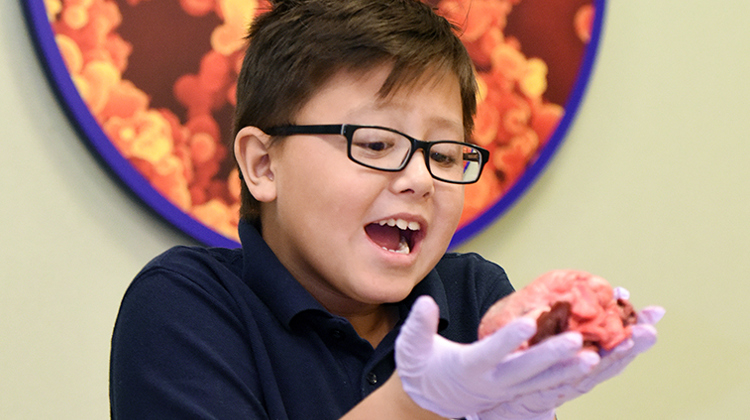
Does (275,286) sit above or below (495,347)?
below

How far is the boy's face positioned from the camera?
836 mm

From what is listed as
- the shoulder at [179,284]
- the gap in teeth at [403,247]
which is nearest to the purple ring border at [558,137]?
the gap in teeth at [403,247]

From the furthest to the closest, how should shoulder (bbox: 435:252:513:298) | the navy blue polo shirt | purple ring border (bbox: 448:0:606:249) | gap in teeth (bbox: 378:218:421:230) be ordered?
purple ring border (bbox: 448:0:606:249), shoulder (bbox: 435:252:513:298), gap in teeth (bbox: 378:218:421:230), the navy blue polo shirt

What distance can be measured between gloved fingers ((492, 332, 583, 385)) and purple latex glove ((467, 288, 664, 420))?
0.18ft

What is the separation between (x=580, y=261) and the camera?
150cm

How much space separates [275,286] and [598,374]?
43cm

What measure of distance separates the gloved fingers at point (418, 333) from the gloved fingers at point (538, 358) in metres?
0.06

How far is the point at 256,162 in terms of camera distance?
94 cm

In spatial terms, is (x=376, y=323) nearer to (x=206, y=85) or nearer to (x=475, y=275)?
(x=475, y=275)

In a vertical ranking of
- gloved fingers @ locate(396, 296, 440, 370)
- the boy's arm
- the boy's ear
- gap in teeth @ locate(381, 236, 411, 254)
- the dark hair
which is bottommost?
the boy's arm

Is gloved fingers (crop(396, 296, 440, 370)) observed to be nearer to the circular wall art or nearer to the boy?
the boy

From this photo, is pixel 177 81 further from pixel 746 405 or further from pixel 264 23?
pixel 746 405

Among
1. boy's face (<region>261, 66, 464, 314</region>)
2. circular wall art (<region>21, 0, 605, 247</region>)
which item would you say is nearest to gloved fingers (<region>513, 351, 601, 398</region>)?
boy's face (<region>261, 66, 464, 314</region>)

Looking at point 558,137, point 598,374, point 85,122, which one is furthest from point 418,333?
point 558,137
